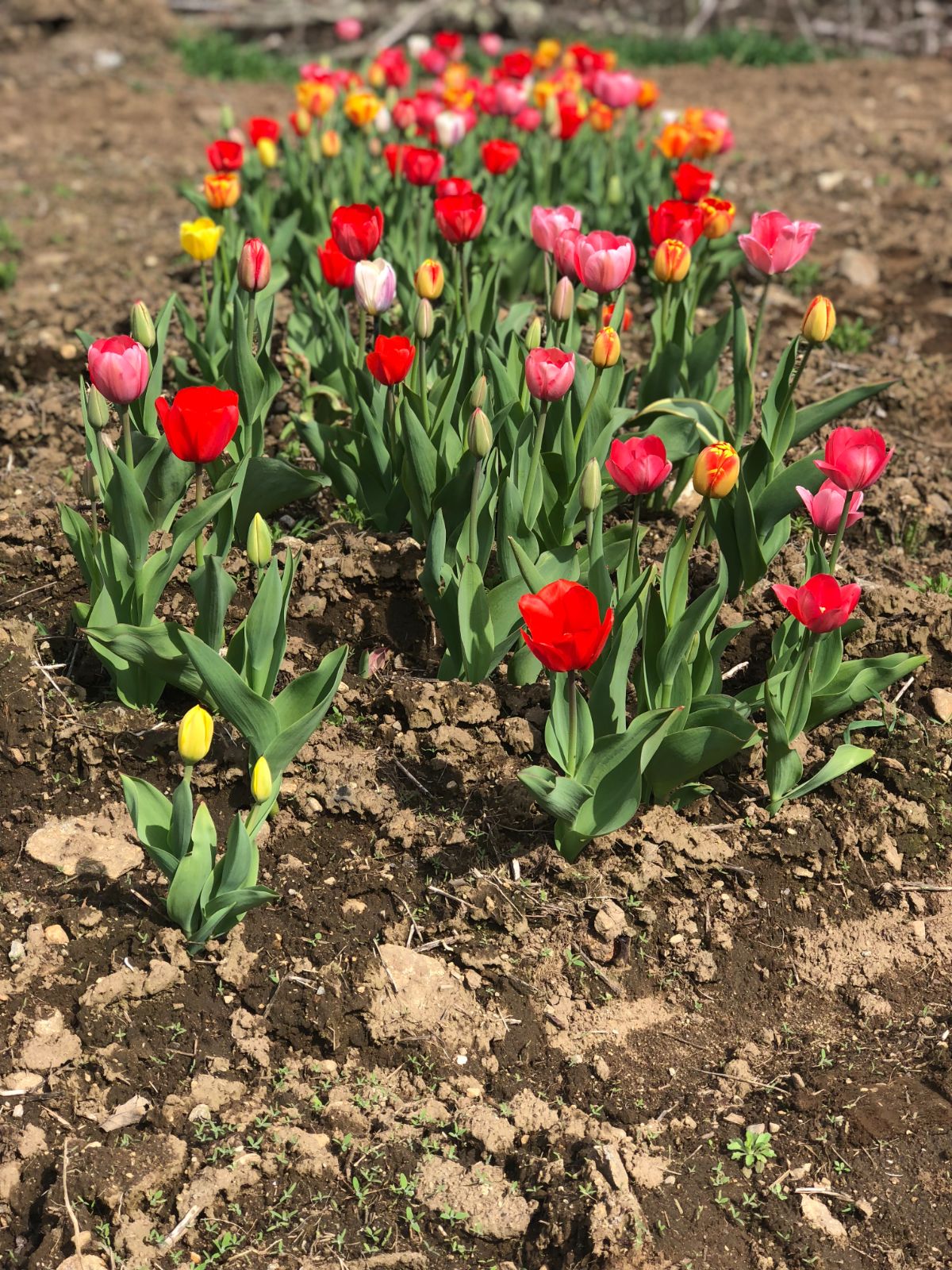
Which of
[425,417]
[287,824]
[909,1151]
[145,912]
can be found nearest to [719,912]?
[909,1151]

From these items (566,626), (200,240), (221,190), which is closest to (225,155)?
(221,190)

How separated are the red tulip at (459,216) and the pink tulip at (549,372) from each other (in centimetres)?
82

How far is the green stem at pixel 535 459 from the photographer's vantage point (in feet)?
9.11

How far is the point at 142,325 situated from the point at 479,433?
85cm

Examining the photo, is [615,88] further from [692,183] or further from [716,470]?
[716,470]

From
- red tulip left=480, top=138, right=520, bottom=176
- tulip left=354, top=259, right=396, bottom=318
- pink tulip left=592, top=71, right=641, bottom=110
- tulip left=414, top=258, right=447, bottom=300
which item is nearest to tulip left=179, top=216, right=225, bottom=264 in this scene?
tulip left=354, top=259, right=396, bottom=318

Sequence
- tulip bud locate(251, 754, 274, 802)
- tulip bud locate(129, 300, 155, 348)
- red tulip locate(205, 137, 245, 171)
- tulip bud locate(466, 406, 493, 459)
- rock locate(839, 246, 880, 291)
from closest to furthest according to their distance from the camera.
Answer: tulip bud locate(251, 754, 274, 802) < tulip bud locate(466, 406, 493, 459) < tulip bud locate(129, 300, 155, 348) < red tulip locate(205, 137, 245, 171) < rock locate(839, 246, 880, 291)

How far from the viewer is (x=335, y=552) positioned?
3.18 metres

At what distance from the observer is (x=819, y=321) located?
284 cm

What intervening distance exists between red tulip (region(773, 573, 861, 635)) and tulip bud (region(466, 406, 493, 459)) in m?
0.68

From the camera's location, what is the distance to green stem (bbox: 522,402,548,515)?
2.78 m

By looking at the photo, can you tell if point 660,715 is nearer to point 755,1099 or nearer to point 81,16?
point 755,1099

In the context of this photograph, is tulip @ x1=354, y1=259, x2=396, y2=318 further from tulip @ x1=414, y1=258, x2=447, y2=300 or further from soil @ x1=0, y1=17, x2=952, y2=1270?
soil @ x1=0, y1=17, x2=952, y2=1270

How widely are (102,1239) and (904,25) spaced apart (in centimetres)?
1080
